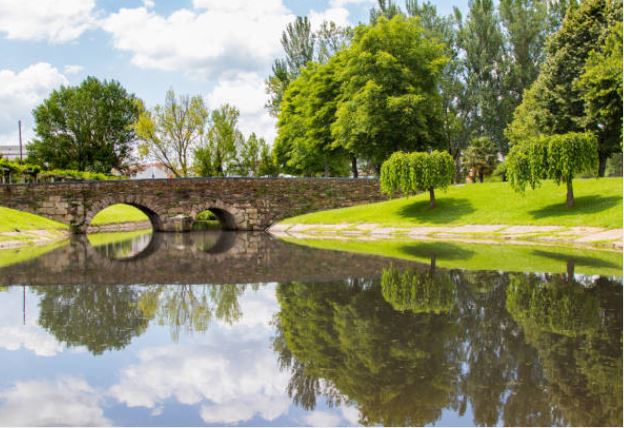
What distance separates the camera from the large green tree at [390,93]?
44.4 m

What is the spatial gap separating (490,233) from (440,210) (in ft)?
27.3

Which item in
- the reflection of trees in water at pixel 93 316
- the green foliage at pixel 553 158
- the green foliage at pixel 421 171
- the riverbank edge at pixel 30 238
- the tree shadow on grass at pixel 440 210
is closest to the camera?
the reflection of trees in water at pixel 93 316

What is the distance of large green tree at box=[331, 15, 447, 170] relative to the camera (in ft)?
146

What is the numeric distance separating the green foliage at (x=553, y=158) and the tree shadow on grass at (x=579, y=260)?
456 inches

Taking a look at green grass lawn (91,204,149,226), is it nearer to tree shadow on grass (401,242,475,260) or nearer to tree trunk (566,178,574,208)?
tree shadow on grass (401,242,475,260)

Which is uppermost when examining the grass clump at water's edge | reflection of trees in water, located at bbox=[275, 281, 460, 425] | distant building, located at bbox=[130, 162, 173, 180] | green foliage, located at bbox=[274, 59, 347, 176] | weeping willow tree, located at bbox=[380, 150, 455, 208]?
green foliage, located at bbox=[274, 59, 347, 176]

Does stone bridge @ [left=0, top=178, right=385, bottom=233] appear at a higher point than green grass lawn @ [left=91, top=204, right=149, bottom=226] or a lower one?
higher

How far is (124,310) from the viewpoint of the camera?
12.2m

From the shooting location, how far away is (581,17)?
40875 mm

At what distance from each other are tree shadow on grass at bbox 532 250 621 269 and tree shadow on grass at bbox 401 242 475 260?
100 inches

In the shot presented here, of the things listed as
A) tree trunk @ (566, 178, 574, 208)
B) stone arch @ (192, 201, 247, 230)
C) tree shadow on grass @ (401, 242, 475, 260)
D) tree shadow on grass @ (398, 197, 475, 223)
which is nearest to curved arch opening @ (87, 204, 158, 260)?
stone arch @ (192, 201, 247, 230)

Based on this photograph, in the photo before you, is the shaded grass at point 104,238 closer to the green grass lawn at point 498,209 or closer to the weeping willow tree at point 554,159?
the green grass lawn at point 498,209

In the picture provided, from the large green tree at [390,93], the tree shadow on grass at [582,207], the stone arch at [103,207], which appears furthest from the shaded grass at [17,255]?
the tree shadow on grass at [582,207]

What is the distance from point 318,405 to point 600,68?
113ft
